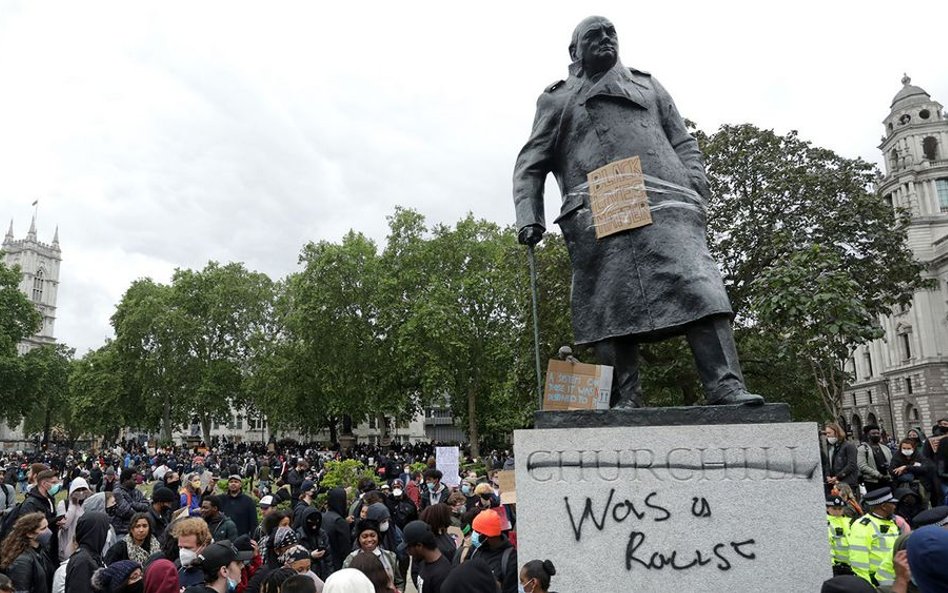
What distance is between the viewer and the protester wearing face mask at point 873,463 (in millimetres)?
8492

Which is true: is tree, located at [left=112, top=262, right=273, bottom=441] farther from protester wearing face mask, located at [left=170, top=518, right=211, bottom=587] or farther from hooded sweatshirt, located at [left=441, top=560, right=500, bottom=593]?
hooded sweatshirt, located at [left=441, top=560, right=500, bottom=593]

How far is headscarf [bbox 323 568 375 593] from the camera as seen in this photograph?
117 inches

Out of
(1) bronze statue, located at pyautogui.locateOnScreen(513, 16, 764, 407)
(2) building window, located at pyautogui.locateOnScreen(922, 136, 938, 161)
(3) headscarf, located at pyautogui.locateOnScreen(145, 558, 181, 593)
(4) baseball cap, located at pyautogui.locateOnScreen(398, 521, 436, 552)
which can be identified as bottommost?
(3) headscarf, located at pyautogui.locateOnScreen(145, 558, 181, 593)

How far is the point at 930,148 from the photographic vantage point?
65.1 m

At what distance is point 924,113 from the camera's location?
6606cm

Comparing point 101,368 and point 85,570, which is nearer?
point 85,570

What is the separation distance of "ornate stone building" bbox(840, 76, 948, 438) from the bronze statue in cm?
5372

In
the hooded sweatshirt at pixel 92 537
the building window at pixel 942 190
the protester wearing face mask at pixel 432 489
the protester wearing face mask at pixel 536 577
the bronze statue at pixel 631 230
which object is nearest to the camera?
the protester wearing face mask at pixel 536 577

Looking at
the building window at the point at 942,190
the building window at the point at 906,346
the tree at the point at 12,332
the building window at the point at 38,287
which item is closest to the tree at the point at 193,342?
the tree at the point at 12,332

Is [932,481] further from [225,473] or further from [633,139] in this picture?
[225,473]

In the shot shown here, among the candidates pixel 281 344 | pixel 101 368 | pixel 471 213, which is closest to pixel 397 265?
pixel 471 213

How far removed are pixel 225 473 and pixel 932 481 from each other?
20.7m

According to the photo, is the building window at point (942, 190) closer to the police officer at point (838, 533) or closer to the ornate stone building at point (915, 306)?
the ornate stone building at point (915, 306)

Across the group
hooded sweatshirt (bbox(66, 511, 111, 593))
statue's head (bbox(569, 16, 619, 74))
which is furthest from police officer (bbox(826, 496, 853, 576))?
hooded sweatshirt (bbox(66, 511, 111, 593))
